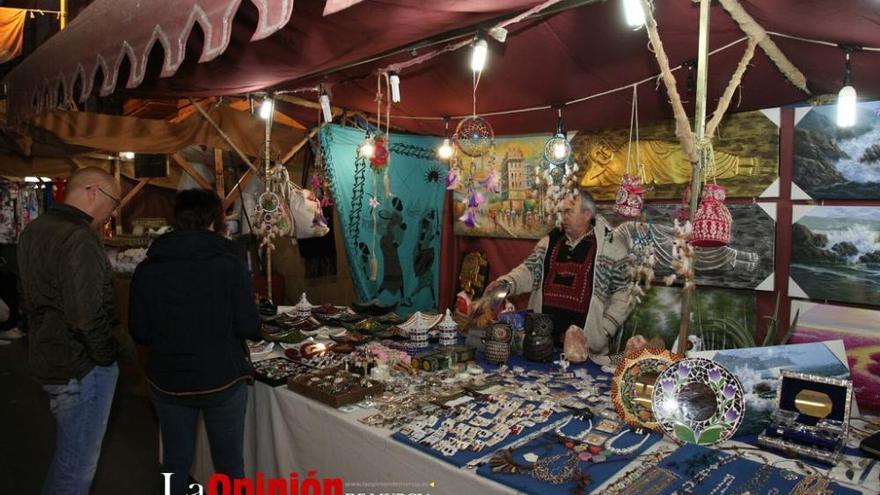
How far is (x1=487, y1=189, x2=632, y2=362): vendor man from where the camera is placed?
3.40 m

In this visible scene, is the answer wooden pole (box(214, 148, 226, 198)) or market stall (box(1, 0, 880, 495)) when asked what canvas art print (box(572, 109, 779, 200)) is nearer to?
market stall (box(1, 0, 880, 495))

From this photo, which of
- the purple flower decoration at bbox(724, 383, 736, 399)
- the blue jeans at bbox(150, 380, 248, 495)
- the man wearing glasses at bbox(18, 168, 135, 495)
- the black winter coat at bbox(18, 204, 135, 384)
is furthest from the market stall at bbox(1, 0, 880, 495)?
the black winter coat at bbox(18, 204, 135, 384)

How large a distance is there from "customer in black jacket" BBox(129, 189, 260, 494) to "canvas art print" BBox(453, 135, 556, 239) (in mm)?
3169

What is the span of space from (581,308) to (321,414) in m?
1.97

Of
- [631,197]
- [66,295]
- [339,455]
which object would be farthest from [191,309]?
[631,197]

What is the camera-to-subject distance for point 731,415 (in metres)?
Answer: 1.84

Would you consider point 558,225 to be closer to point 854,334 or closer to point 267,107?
point 854,334

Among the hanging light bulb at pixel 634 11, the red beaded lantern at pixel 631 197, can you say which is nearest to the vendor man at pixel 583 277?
the red beaded lantern at pixel 631 197

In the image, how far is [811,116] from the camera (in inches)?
143

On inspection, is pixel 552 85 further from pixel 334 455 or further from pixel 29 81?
pixel 29 81

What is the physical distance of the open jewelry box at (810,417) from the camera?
5.65ft

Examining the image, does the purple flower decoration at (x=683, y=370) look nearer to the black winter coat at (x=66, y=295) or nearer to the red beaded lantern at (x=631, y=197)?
the red beaded lantern at (x=631, y=197)

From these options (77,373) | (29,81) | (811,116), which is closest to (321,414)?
(77,373)

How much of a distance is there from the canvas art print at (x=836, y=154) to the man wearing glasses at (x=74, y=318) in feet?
14.3
